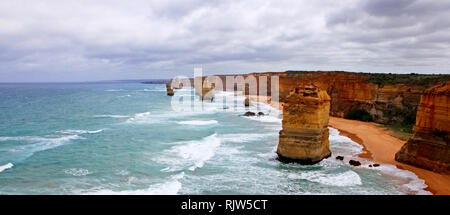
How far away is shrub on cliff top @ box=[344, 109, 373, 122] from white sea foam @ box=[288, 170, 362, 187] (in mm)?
18957

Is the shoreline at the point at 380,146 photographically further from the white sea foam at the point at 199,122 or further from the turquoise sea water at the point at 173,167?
the white sea foam at the point at 199,122

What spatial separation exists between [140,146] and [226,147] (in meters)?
5.70

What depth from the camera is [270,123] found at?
99.6ft

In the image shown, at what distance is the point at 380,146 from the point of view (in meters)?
20.1

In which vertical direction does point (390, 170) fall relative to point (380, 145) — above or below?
below

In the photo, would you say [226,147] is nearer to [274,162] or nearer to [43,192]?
[274,162]

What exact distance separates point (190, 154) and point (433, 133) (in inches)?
490

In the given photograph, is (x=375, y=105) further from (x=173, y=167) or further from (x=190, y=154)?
(x=173, y=167)

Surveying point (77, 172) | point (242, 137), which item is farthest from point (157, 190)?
Result: point (242, 137)

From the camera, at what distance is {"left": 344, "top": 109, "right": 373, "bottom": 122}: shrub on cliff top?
31350mm

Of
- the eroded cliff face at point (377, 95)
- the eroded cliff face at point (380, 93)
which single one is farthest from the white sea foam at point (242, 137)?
the eroded cliff face at point (377, 95)

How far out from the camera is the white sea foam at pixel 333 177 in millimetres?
13102
